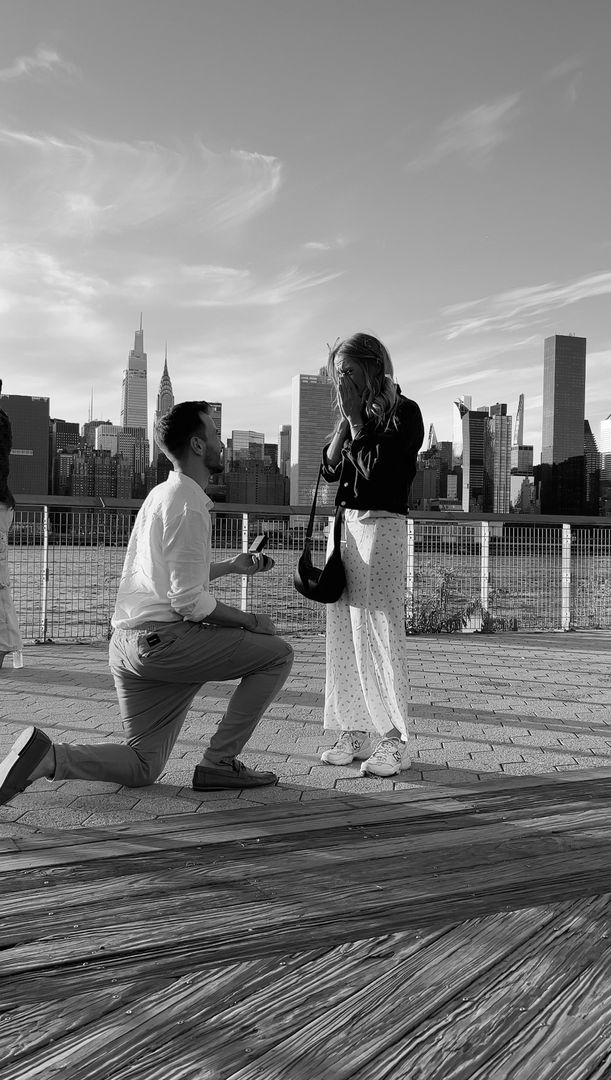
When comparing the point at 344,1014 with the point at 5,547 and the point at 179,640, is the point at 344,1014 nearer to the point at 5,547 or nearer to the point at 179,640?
A: the point at 179,640

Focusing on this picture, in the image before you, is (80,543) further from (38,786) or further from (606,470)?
(606,470)

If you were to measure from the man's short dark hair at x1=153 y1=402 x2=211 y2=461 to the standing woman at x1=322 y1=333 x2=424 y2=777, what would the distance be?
800mm

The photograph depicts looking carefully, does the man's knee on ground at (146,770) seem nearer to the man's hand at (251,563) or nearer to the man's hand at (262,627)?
the man's hand at (262,627)

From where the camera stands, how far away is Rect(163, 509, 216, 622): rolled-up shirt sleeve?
9.93 feet

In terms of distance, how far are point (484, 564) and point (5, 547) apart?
5.84 metres

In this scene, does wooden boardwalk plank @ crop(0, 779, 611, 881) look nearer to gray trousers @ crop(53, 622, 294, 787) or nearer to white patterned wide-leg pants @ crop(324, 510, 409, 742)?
gray trousers @ crop(53, 622, 294, 787)

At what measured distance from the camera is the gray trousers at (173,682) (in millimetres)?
3047

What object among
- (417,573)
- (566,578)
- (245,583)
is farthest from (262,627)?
(566,578)

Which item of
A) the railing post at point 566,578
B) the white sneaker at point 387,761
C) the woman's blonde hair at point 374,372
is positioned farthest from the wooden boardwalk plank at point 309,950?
the railing post at point 566,578

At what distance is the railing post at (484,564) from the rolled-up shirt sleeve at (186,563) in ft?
23.3

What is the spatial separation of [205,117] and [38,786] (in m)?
12.2

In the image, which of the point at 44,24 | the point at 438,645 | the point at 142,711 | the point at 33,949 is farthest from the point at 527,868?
the point at 44,24

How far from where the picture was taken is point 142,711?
314 cm

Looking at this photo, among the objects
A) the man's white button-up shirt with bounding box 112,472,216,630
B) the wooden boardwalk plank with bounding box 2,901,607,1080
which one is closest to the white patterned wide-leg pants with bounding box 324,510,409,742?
the man's white button-up shirt with bounding box 112,472,216,630
